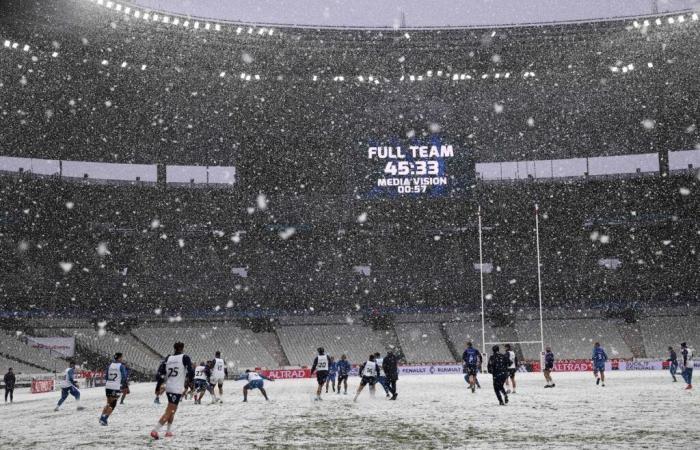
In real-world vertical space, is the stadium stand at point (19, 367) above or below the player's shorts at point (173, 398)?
below

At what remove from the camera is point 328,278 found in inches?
2137

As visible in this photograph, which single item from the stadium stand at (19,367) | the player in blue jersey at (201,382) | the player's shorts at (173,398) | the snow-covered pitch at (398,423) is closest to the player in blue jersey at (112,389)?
the snow-covered pitch at (398,423)

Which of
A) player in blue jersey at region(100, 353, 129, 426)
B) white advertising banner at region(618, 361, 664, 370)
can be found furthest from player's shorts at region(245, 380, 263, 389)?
white advertising banner at region(618, 361, 664, 370)

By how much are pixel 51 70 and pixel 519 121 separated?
31935 millimetres

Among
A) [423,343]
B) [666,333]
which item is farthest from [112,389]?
[666,333]

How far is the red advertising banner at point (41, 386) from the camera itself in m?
33.1

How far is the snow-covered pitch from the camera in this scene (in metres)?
11.1

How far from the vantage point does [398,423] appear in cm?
1415

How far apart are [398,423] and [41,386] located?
25.4 m

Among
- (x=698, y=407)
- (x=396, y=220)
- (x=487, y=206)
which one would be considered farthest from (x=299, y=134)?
(x=698, y=407)

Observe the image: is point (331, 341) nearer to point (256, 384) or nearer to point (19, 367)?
point (19, 367)

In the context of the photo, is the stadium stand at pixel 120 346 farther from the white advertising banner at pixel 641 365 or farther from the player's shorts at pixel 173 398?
the player's shorts at pixel 173 398

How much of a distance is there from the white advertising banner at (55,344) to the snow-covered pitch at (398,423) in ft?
76.5

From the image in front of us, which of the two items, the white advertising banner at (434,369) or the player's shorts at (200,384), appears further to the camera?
the white advertising banner at (434,369)
